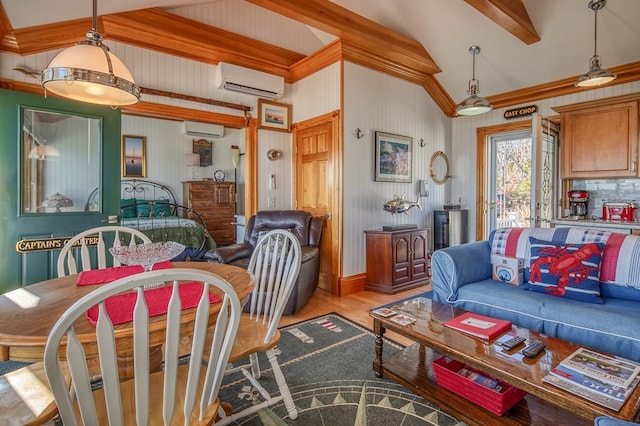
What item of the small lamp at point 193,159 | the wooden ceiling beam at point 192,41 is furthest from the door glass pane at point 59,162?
the small lamp at point 193,159

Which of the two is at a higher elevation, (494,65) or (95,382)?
(494,65)

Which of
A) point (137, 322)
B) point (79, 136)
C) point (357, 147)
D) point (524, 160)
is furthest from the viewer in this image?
point (524, 160)

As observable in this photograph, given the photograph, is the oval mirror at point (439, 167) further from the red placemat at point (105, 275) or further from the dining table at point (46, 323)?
the red placemat at point (105, 275)

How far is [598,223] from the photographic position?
387 cm

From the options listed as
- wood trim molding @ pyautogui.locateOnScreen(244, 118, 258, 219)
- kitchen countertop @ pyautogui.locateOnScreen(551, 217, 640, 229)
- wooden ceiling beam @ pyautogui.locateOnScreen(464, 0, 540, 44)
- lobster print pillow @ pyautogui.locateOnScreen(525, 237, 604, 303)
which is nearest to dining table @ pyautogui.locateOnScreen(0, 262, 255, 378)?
lobster print pillow @ pyautogui.locateOnScreen(525, 237, 604, 303)

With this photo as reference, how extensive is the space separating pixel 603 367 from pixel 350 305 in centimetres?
242

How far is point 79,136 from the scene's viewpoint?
310 cm

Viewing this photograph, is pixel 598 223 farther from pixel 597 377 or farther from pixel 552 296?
pixel 597 377

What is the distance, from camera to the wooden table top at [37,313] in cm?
104

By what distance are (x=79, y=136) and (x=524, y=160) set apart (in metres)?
5.75

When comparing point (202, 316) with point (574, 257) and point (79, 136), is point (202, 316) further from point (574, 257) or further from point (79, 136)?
point (79, 136)

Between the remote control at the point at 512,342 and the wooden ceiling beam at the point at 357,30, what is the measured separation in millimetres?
3345

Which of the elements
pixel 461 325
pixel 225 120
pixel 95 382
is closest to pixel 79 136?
pixel 225 120

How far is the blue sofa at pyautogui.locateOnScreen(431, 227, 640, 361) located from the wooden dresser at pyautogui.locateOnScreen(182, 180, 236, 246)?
546cm
